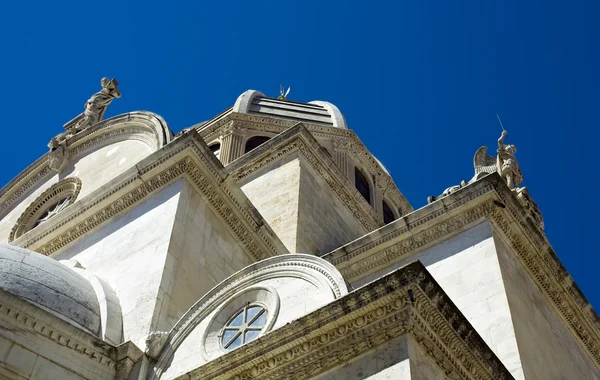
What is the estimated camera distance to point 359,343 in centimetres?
902

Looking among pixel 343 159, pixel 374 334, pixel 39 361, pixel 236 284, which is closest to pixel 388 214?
pixel 343 159

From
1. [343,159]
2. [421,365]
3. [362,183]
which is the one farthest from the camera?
[362,183]

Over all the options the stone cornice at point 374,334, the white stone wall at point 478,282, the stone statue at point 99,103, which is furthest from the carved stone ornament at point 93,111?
the stone cornice at point 374,334

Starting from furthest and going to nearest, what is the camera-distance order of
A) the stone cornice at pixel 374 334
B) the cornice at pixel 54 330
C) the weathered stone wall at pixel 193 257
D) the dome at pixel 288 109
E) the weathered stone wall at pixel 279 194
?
the dome at pixel 288 109
the weathered stone wall at pixel 279 194
the weathered stone wall at pixel 193 257
the cornice at pixel 54 330
the stone cornice at pixel 374 334

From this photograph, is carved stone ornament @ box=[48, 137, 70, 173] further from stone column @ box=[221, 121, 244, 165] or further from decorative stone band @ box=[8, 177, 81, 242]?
stone column @ box=[221, 121, 244, 165]

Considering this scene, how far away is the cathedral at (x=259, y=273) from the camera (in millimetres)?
9203

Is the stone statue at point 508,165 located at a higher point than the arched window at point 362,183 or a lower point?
lower

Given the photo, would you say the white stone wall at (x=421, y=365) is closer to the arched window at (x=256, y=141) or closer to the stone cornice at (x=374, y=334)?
the stone cornice at (x=374, y=334)

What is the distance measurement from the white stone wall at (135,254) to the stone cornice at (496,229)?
4.21 metres

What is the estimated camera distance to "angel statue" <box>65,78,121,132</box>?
20.1 m

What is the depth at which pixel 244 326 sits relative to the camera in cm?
1055

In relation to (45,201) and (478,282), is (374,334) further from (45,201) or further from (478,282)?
(45,201)

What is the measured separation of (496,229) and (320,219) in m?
5.23

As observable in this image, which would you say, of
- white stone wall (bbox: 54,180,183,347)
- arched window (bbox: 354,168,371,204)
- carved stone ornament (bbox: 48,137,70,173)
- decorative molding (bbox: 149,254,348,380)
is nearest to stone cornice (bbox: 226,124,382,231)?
carved stone ornament (bbox: 48,137,70,173)
